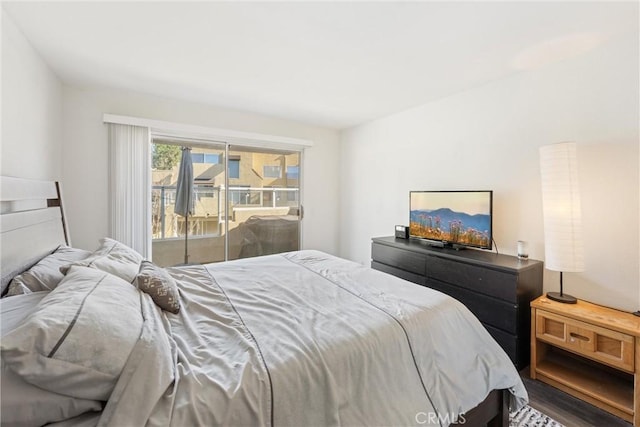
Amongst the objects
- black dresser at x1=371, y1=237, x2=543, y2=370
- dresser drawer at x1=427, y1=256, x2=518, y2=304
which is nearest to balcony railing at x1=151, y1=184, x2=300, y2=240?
black dresser at x1=371, y1=237, x2=543, y2=370

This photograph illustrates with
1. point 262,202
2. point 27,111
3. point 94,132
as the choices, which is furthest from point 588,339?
point 94,132

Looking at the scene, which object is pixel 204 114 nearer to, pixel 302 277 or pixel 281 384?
pixel 302 277

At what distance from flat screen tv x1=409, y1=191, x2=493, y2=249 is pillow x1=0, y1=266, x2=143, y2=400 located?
110 inches

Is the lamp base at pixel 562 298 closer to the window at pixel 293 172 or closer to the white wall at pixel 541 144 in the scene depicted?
the white wall at pixel 541 144

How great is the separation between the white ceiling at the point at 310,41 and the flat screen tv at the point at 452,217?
116 cm

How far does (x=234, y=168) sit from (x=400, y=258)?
260 cm

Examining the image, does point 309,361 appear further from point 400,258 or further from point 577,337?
point 400,258

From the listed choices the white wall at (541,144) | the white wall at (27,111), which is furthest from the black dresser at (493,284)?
the white wall at (27,111)

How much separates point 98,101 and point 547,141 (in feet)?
14.8

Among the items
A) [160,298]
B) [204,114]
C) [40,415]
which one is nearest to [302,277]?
[160,298]

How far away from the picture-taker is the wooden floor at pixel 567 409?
5.59 feet

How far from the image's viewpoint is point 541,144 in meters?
2.47

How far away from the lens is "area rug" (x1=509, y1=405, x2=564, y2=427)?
→ 1.68 m

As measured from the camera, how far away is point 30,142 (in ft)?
7.04
